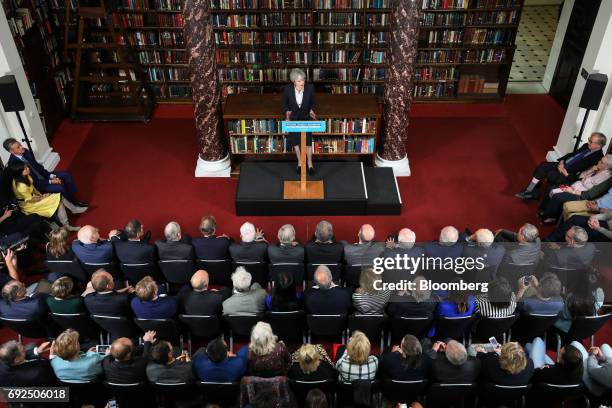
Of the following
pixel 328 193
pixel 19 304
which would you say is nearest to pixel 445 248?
pixel 328 193

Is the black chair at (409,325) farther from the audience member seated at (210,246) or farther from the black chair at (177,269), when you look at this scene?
the black chair at (177,269)

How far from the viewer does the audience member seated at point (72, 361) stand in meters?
4.11

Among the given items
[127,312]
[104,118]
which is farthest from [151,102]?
[127,312]

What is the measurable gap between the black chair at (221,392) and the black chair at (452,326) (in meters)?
1.91

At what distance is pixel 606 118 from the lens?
285 inches

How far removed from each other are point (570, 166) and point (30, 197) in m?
7.02

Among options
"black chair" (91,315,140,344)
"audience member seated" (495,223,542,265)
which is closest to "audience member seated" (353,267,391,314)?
"audience member seated" (495,223,542,265)

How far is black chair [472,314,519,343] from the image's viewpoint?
4.71 metres

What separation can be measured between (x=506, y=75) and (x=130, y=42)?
6830 millimetres

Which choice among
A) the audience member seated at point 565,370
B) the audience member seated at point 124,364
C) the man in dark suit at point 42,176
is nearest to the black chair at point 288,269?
the audience member seated at point 124,364

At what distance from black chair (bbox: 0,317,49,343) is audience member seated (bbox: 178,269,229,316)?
1378 mm

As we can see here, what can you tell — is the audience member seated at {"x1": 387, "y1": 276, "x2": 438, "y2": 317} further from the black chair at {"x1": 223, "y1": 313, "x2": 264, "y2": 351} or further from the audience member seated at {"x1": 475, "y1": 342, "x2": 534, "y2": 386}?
the black chair at {"x1": 223, "y1": 313, "x2": 264, "y2": 351}

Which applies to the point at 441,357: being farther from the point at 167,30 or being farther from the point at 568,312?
the point at 167,30

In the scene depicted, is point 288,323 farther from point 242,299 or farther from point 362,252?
point 362,252
